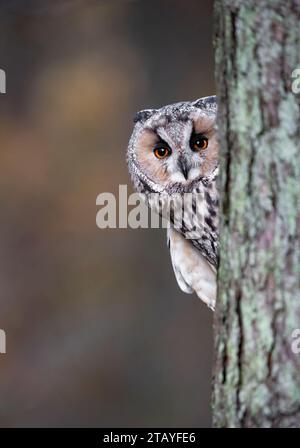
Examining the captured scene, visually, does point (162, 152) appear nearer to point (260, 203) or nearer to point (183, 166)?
point (183, 166)

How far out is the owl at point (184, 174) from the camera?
2.33 meters

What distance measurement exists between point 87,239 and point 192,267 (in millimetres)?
1734

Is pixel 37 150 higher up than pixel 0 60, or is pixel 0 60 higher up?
pixel 0 60

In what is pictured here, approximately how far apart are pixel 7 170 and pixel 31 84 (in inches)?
22.4

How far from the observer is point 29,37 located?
14.4 feet

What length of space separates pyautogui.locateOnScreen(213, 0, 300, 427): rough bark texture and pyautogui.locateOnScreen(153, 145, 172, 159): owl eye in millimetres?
1070

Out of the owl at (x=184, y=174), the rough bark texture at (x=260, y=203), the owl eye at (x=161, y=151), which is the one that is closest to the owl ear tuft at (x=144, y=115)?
the owl at (x=184, y=174)

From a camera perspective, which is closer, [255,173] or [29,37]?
[255,173]

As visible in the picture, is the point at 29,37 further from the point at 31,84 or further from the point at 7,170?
the point at 7,170

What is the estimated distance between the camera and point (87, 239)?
14.4 ft

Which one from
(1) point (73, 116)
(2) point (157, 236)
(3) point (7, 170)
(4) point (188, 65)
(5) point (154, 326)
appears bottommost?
(5) point (154, 326)

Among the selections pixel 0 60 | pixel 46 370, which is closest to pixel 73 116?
pixel 0 60

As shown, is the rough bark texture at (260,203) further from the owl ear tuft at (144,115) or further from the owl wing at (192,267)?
the owl wing at (192,267)

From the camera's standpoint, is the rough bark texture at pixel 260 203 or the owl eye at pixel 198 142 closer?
the rough bark texture at pixel 260 203
